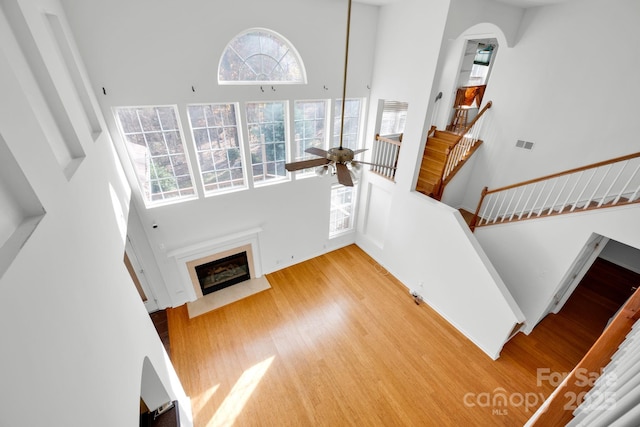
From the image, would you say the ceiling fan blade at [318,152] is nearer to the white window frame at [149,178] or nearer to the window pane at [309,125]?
the window pane at [309,125]

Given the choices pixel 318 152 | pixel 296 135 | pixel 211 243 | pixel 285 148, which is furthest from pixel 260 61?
pixel 211 243

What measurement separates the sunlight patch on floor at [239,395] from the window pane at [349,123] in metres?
4.61

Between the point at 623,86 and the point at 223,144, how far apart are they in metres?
6.55

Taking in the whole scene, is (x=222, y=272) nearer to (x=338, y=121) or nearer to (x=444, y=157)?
(x=338, y=121)

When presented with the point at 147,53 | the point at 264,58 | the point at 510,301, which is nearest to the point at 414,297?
the point at 510,301

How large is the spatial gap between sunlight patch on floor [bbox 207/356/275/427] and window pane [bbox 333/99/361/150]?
15.1 feet

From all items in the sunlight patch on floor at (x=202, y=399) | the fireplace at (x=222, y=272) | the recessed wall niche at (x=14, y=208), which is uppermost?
the recessed wall niche at (x=14, y=208)

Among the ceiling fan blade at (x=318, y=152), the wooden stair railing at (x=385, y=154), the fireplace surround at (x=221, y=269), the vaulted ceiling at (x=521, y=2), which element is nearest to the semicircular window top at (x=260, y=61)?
the vaulted ceiling at (x=521, y=2)

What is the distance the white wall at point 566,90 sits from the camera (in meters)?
3.93

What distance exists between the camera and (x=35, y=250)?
1.13 m

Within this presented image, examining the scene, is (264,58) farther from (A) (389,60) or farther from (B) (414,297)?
(B) (414,297)

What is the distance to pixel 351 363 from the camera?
429 cm

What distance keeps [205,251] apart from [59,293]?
3.80 m

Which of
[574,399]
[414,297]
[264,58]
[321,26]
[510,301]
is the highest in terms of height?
[321,26]
